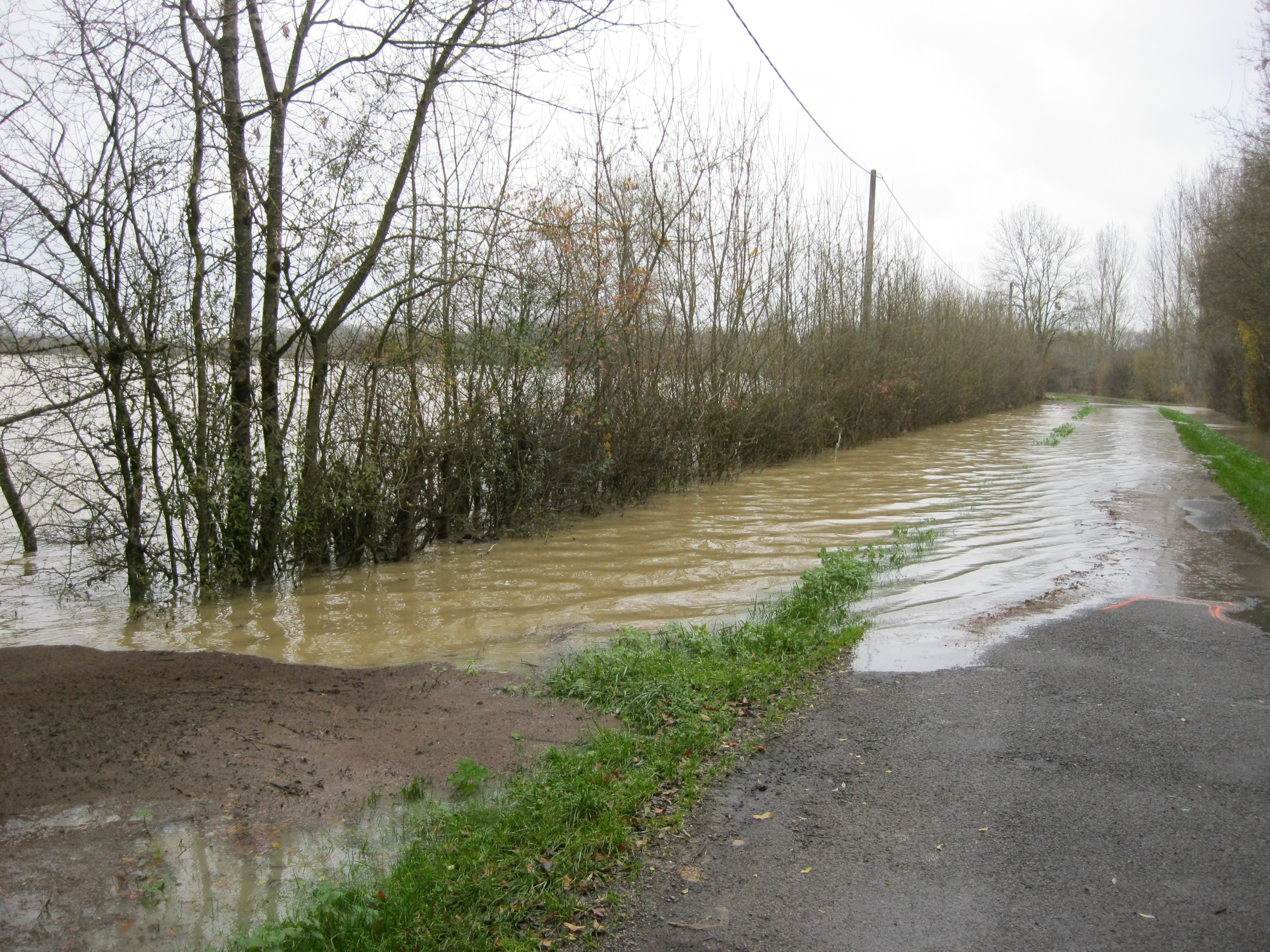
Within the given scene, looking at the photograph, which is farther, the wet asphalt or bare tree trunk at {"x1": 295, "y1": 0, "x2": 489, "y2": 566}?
bare tree trunk at {"x1": 295, "y1": 0, "x2": 489, "y2": 566}

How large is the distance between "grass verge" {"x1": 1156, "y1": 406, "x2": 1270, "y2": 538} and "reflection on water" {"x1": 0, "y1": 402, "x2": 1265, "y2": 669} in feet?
5.16

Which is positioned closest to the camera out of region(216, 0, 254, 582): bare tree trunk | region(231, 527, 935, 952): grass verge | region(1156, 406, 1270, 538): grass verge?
region(231, 527, 935, 952): grass verge

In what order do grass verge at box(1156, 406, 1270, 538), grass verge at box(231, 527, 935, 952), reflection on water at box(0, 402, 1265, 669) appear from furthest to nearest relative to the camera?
grass verge at box(1156, 406, 1270, 538) < reflection on water at box(0, 402, 1265, 669) < grass verge at box(231, 527, 935, 952)

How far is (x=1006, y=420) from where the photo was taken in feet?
121

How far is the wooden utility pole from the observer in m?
→ 22.0

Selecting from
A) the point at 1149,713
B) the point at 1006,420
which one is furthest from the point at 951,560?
the point at 1006,420

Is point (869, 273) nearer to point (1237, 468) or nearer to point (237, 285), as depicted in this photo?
point (1237, 468)

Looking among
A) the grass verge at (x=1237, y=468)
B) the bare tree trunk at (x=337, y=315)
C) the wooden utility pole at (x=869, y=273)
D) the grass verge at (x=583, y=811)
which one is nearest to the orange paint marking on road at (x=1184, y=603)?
the grass verge at (x=583, y=811)

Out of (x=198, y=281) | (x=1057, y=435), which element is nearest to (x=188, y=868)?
(x=198, y=281)

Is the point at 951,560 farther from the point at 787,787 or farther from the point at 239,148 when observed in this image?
the point at 239,148

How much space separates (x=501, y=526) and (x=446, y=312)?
2.63 metres

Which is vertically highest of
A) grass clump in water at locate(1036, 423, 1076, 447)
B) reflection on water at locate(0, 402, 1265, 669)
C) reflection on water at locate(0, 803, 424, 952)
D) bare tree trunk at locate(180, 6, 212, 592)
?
bare tree trunk at locate(180, 6, 212, 592)

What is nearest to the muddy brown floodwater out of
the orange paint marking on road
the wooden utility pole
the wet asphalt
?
the orange paint marking on road

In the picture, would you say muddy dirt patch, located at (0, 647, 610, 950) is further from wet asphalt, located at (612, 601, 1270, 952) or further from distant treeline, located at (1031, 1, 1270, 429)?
distant treeline, located at (1031, 1, 1270, 429)
